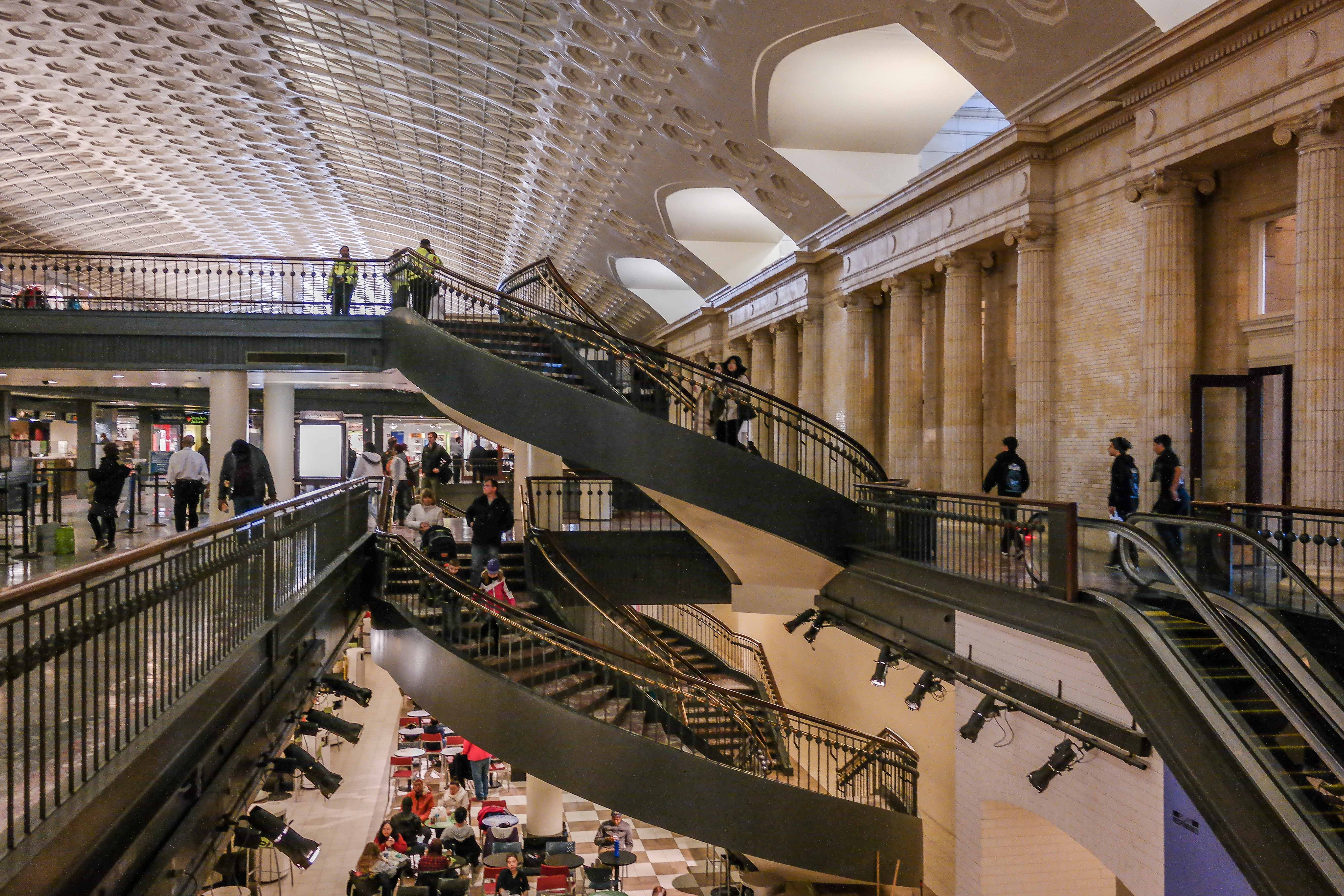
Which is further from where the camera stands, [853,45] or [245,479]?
[853,45]

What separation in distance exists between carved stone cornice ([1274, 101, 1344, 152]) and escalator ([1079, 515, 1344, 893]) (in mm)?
3936

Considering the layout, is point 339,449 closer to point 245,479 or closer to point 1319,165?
point 245,479

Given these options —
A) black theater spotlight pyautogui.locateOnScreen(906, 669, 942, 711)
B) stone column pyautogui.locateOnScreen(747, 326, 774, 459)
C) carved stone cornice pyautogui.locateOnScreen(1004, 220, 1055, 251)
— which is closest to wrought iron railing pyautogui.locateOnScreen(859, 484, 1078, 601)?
black theater spotlight pyautogui.locateOnScreen(906, 669, 942, 711)

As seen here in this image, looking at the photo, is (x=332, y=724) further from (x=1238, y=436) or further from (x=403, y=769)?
(x=403, y=769)

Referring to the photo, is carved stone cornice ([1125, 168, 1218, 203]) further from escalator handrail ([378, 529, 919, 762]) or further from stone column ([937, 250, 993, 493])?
escalator handrail ([378, 529, 919, 762])

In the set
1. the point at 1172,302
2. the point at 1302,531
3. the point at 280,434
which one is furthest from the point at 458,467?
the point at 1302,531

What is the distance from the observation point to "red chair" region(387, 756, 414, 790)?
19109 mm

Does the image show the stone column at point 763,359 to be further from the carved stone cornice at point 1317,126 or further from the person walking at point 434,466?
the carved stone cornice at point 1317,126

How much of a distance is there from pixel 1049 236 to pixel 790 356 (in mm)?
10447

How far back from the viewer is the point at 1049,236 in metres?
11.6

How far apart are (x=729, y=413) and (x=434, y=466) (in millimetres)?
7996

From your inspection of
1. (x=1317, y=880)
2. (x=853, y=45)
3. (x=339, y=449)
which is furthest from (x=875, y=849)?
(x=339, y=449)

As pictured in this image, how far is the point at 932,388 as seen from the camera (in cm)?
1541

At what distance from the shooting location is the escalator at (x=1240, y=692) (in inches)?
169
